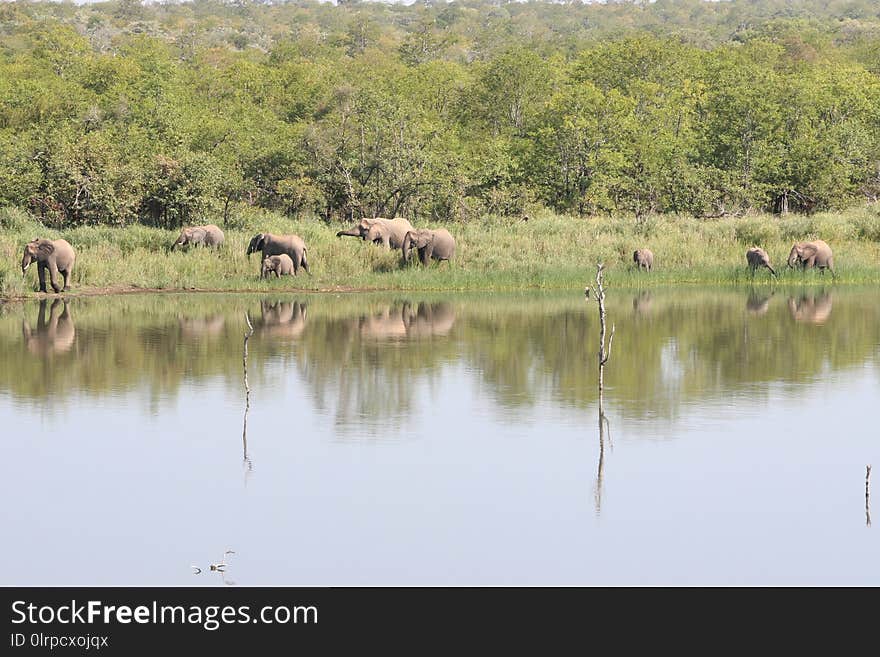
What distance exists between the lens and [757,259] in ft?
121

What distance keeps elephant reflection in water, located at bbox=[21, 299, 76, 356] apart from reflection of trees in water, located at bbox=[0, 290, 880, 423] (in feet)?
0.13

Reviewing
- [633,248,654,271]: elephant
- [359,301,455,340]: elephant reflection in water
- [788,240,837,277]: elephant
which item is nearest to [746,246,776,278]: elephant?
[788,240,837,277]: elephant

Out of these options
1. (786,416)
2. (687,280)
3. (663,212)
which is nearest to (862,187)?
(663,212)

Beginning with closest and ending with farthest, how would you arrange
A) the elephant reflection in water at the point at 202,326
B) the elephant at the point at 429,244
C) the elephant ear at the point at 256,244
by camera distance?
the elephant reflection in water at the point at 202,326 < the elephant ear at the point at 256,244 < the elephant at the point at 429,244

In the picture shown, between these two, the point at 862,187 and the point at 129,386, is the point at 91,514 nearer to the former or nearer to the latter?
the point at 129,386

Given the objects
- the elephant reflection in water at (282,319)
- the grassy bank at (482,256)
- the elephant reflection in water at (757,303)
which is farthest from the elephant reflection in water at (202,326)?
the elephant reflection in water at (757,303)

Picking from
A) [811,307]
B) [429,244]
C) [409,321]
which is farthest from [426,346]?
[429,244]

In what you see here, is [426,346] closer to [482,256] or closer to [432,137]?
[482,256]

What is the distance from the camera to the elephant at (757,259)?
36.8m

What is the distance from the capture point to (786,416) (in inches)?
620

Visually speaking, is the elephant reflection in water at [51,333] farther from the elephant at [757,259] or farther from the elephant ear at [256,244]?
the elephant at [757,259]

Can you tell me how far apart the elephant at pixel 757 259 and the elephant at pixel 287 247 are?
11.8 m

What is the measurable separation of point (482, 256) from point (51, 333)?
15136 millimetres
